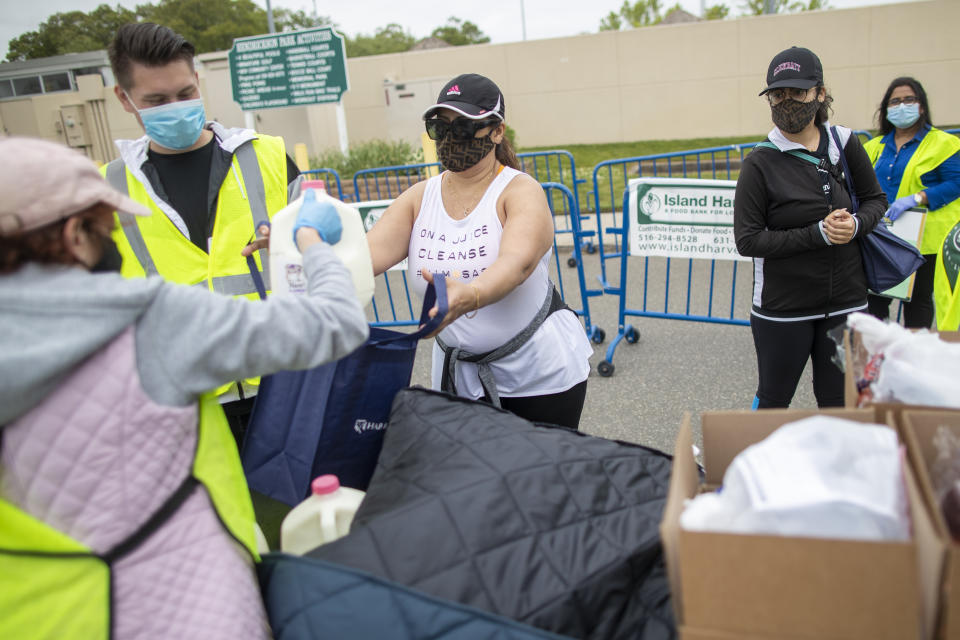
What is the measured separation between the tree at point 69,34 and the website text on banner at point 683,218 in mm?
29321

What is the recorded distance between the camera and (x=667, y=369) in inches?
190

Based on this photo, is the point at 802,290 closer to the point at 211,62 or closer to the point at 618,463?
the point at 618,463

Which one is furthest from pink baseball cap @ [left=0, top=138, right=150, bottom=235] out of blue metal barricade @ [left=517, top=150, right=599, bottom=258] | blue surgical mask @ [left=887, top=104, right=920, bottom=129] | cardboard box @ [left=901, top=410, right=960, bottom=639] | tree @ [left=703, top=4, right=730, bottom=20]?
tree @ [left=703, top=4, right=730, bottom=20]

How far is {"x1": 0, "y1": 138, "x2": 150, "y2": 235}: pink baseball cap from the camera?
957 mm

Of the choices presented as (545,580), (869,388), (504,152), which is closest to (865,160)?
(504,152)

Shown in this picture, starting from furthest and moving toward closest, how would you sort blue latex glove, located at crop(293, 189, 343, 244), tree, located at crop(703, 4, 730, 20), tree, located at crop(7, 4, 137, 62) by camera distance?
tree, located at crop(703, 4, 730, 20) → tree, located at crop(7, 4, 137, 62) → blue latex glove, located at crop(293, 189, 343, 244)

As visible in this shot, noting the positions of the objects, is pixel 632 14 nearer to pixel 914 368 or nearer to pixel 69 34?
pixel 69 34

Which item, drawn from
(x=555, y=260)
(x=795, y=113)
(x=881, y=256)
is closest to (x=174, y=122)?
(x=795, y=113)

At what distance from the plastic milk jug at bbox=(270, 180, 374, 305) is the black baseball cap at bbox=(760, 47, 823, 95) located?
6.29 feet

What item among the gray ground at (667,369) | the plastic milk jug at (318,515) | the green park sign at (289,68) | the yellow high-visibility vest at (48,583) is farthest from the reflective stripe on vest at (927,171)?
the green park sign at (289,68)

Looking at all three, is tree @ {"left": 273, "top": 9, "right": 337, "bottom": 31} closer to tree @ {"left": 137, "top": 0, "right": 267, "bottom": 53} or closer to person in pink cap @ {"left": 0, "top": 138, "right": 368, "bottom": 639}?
tree @ {"left": 137, "top": 0, "right": 267, "bottom": 53}

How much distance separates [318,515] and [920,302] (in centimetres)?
430

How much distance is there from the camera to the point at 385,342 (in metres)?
1.59

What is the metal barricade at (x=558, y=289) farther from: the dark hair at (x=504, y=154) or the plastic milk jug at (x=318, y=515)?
the plastic milk jug at (x=318, y=515)
